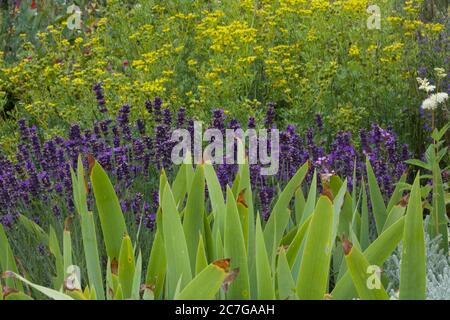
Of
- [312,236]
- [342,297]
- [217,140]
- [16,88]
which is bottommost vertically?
[342,297]

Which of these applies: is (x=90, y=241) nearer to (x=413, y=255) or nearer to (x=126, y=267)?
(x=126, y=267)

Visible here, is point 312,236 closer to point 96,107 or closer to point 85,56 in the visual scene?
point 96,107

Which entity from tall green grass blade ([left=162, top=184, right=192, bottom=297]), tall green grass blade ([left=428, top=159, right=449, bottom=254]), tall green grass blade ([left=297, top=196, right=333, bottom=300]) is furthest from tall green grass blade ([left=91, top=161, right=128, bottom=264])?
tall green grass blade ([left=428, top=159, right=449, bottom=254])

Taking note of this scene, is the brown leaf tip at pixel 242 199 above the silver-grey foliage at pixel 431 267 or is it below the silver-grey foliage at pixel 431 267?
above

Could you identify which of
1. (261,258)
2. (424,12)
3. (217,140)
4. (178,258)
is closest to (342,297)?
(261,258)

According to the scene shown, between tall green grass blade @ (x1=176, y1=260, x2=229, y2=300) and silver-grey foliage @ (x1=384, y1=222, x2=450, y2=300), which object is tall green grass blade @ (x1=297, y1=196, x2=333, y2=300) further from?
silver-grey foliage @ (x1=384, y1=222, x2=450, y2=300)

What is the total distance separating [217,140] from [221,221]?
1.25 meters

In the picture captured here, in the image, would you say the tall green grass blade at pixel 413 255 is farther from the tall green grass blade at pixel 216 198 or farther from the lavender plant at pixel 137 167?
the lavender plant at pixel 137 167

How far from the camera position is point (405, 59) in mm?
5234

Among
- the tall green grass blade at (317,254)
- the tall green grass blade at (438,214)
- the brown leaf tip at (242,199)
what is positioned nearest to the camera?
the tall green grass blade at (317,254)

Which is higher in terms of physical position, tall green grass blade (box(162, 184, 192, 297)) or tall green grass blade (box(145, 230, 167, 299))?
tall green grass blade (box(162, 184, 192, 297))

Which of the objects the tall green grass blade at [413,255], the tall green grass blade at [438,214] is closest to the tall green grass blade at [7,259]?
the tall green grass blade at [413,255]

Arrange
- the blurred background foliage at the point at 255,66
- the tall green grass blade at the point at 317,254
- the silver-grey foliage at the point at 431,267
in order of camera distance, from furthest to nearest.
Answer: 1. the blurred background foliage at the point at 255,66
2. the silver-grey foliage at the point at 431,267
3. the tall green grass blade at the point at 317,254

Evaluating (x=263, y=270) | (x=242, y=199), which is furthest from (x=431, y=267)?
(x=263, y=270)
